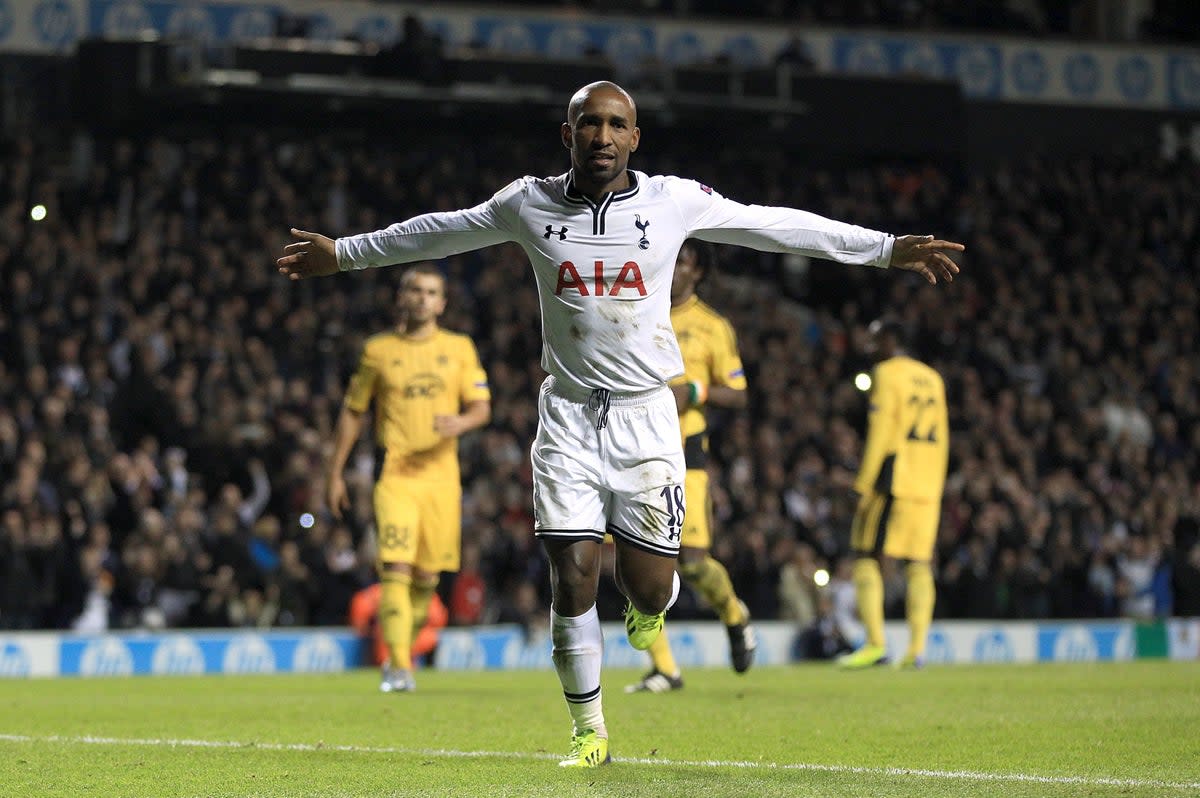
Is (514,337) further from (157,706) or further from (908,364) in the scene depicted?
(157,706)

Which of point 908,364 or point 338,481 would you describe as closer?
point 338,481

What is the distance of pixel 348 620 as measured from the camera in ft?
57.6

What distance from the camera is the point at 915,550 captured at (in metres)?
14.1

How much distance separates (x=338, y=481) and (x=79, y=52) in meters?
14.3

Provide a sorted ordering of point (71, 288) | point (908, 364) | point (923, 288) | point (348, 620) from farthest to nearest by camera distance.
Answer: point (923, 288) < point (71, 288) < point (348, 620) < point (908, 364)

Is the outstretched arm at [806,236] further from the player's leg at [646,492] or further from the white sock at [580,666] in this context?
the white sock at [580,666]

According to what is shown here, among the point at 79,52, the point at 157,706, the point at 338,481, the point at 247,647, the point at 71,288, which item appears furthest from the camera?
the point at 79,52

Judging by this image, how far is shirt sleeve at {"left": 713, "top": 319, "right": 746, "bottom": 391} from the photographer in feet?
37.7

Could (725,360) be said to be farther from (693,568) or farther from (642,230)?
(642,230)

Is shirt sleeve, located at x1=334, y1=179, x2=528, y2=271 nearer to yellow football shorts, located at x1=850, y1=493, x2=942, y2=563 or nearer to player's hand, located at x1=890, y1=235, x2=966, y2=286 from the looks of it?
player's hand, located at x1=890, y1=235, x2=966, y2=286

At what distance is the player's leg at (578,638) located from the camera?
685 cm

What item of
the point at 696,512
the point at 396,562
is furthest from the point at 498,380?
the point at 696,512

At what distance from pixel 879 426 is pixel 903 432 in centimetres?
28

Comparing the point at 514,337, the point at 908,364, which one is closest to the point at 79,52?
the point at 514,337
